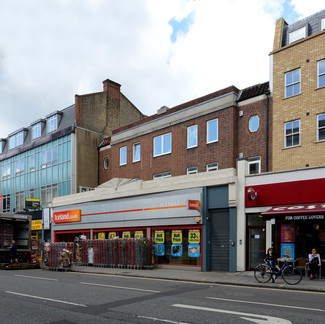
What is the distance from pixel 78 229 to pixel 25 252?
6953 mm

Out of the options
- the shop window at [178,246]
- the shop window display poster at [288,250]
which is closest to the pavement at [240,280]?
the shop window at [178,246]

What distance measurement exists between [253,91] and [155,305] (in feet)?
48.5

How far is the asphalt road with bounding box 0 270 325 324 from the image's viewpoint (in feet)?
25.5

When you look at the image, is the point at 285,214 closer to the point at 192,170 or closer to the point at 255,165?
the point at 255,165

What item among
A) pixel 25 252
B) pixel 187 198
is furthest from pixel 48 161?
pixel 187 198

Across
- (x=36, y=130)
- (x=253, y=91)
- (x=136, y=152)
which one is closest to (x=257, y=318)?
(x=253, y=91)

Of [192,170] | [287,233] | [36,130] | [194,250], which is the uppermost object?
[36,130]

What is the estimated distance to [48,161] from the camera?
36344 millimetres

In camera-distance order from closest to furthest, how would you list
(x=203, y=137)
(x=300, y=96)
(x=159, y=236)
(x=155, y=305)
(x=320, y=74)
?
(x=155, y=305) < (x=320, y=74) < (x=300, y=96) < (x=159, y=236) < (x=203, y=137)

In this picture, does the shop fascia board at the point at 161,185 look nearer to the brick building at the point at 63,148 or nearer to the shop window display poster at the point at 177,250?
the shop window display poster at the point at 177,250

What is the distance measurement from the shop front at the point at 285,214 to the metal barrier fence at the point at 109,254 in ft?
18.6

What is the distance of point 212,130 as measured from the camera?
2239cm

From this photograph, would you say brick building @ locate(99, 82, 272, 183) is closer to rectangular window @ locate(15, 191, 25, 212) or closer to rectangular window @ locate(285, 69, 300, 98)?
rectangular window @ locate(285, 69, 300, 98)

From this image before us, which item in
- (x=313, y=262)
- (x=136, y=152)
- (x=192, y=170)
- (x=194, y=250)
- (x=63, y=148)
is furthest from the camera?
(x=63, y=148)
